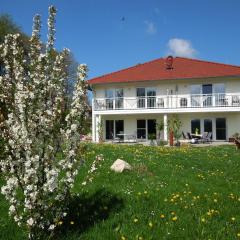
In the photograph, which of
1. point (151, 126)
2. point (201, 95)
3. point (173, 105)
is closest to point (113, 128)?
point (151, 126)

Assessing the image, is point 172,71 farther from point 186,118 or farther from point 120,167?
point 120,167

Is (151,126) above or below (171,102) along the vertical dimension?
below

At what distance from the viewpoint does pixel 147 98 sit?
34875 millimetres

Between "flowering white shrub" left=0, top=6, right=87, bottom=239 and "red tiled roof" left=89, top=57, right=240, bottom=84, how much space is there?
96.2 ft

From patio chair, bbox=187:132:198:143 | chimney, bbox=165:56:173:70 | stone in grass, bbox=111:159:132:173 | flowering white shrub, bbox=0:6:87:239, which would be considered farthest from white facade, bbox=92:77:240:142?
flowering white shrub, bbox=0:6:87:239

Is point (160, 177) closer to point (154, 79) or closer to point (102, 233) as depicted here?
point (102, 233)

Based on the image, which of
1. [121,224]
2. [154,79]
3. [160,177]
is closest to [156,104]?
[154,79]

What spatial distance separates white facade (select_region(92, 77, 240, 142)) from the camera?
3334 centimetres

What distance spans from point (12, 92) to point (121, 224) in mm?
2673

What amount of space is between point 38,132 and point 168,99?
29.6 m

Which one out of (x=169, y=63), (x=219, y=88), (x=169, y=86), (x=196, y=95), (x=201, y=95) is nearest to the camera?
(x=201, y=95)

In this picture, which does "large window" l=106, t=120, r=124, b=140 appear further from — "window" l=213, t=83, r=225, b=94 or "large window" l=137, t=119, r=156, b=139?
"window" l=213, t=83, r=225, b=94

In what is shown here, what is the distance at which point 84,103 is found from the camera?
5.56 m

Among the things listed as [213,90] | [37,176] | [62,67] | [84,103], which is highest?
[213,90]
